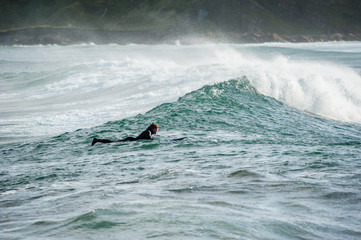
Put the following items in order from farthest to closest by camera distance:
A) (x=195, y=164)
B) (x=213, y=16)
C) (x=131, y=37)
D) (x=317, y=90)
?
(x=213, y=16), (x=131, y=37), (x=317, y=90), (x=195, y=164)

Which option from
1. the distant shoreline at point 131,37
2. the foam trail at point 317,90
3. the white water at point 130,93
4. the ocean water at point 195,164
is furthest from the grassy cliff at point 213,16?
the ocean water at point 195,164

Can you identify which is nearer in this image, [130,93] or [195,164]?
[195,164]

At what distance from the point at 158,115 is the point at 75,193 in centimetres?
925

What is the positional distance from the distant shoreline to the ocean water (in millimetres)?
110112

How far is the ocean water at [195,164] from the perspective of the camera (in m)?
5.70

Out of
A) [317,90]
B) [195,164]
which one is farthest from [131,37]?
[195,164]

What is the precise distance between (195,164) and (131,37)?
132922 millimetres

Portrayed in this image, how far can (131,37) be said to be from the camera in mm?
138750

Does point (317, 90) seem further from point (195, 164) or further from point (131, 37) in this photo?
point (131, 37)

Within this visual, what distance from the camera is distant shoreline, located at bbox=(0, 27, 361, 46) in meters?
133

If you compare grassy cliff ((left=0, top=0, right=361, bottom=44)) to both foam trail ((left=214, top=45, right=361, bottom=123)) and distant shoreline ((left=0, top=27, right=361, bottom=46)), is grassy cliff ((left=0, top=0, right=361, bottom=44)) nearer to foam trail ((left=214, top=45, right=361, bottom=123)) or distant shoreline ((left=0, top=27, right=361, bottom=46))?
distant shoreline ((left=0, top=27, right=361, bottom=46))

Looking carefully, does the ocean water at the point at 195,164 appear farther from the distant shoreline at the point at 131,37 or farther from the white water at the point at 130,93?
the distant shoreline at the point at 131,37

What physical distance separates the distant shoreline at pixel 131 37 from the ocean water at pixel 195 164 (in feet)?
361

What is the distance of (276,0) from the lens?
16075cm
